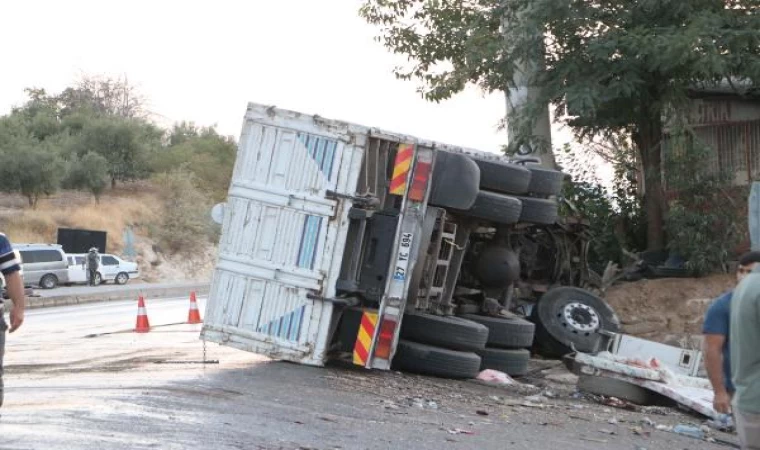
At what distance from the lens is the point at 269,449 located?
633cm

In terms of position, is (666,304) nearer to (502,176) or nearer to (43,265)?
(502,176)

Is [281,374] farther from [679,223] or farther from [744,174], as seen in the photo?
[744,174]

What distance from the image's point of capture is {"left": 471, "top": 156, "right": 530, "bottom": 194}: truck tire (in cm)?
1106

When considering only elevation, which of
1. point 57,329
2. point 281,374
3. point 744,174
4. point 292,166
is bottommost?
point 57,329

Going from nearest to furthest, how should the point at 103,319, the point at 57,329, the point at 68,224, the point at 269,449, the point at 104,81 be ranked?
the point at 269,449 < the point at 57,329 < the point at 103,319 < the point at 68,224 < the point at 104,81

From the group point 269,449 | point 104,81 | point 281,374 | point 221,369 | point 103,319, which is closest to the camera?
point 269,449

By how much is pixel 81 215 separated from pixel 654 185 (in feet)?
118

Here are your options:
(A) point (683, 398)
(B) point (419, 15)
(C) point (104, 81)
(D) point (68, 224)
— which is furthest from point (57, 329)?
(C) point (104, 81)

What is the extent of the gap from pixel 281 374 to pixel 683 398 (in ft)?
A: 11.8

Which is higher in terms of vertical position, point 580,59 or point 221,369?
point 580,59

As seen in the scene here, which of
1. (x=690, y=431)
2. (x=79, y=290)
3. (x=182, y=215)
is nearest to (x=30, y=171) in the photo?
(x=182, y=215)

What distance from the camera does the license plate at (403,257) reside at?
10.0 metres

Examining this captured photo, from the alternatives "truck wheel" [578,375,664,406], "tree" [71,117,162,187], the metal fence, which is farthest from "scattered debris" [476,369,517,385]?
"tree" [71,117,162,187]

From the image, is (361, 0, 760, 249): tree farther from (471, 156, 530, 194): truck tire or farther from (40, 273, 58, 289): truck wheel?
(40, 273, 58, 289): truck wheel
